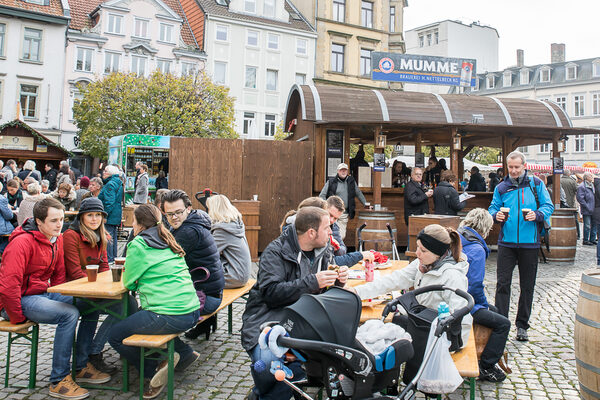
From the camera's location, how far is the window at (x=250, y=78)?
34.4 metres

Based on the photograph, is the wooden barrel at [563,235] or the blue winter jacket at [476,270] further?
the wooden barrel at [563,235]

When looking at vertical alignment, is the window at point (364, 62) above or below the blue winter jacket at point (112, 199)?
above

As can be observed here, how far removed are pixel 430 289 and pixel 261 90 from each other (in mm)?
32772

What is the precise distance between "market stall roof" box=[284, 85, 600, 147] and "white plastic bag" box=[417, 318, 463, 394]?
27.3ft

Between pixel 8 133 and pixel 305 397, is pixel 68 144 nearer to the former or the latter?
pixel 8 133

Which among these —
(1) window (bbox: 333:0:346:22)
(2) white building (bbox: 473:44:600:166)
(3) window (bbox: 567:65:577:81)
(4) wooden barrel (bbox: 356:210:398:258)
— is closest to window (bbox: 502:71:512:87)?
(2) white building (bbox: 473:44:600:166)

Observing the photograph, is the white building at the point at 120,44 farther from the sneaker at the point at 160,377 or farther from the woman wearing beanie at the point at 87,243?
the sneaker at the point at 160,377

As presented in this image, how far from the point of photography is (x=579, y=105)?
154 feet

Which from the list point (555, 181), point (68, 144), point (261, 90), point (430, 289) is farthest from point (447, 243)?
point (261, 90)

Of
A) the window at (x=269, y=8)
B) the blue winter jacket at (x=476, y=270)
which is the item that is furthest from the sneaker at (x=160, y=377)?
the window at (x=269, y=8)

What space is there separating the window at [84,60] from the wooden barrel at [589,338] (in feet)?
104

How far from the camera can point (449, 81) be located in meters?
16.1

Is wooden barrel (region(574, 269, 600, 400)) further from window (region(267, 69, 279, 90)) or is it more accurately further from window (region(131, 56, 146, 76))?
window (region(267, 69, 279, 90))

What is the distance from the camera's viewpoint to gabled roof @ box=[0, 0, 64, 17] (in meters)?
27.7
